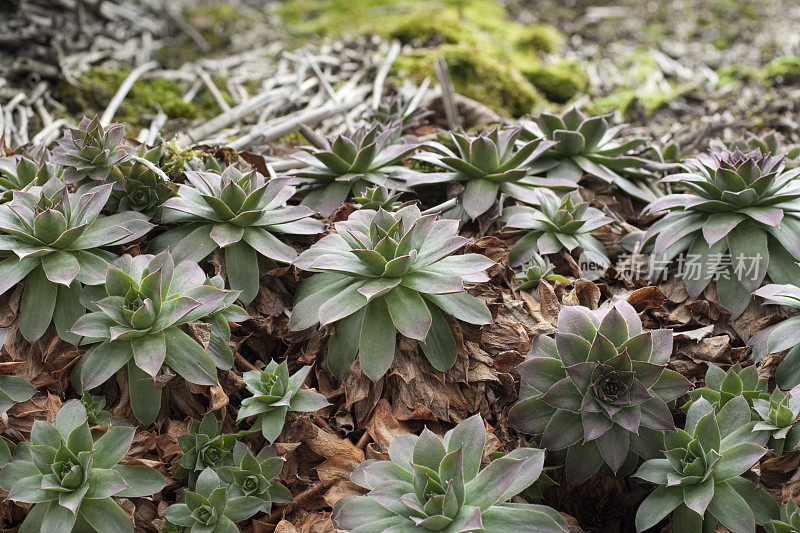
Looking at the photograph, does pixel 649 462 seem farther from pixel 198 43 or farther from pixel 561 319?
pixel 198 43

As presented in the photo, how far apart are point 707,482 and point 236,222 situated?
1.73 m

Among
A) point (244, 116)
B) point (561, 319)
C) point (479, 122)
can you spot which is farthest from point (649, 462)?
point (244, 116)

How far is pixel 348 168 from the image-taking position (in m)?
2.72

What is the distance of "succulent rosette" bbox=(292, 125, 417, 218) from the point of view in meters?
2.66

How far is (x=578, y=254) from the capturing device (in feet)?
8.93

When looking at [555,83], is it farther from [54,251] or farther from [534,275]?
[54,251]

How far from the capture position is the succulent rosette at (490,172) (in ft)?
8.61

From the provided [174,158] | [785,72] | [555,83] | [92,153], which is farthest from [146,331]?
[785,72]

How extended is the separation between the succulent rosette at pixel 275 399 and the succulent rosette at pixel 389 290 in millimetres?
157

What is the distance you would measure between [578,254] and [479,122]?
138cm

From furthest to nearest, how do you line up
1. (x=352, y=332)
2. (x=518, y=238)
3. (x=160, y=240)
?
(x=518, y=238)
(x=160, y=240)
(x=352, y=332)

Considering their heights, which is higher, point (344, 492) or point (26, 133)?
point (26, 133)

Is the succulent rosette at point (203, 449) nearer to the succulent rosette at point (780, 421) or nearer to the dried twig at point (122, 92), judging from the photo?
the succulent rosette at point (780, 421)

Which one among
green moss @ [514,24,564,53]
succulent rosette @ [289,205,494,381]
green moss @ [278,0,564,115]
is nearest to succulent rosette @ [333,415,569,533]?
succulent rosette @ [289,205,494,381]
